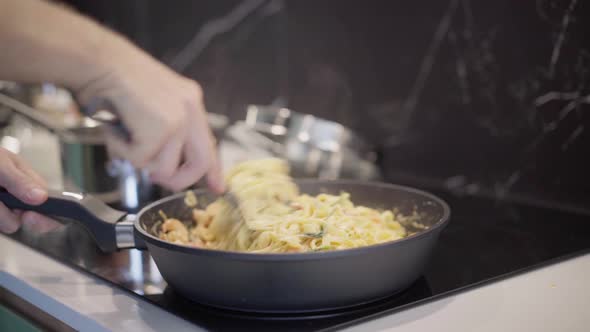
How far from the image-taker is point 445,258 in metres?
0.97

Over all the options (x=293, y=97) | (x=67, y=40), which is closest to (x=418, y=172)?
(x=293, y=97)

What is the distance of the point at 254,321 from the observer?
76 centimetres

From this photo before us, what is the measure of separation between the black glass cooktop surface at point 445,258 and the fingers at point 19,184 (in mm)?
149

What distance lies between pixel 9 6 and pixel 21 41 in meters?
0.05

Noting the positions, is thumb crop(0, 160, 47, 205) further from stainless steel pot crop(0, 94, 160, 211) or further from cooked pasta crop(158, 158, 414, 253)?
stainless steel pot crop(0, 94, 160, 211)

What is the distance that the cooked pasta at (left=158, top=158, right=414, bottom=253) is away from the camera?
2.80 feet

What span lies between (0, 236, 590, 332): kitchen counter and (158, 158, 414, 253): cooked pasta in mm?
131

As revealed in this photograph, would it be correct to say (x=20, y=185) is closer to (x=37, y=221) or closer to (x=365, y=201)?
(x=37, y=221)

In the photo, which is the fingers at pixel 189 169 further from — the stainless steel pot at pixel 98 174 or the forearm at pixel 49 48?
the stainless steel pot at pixel 98 174

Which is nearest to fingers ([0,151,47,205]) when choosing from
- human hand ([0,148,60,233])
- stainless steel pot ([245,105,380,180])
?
human hand ([0,148,60,233])

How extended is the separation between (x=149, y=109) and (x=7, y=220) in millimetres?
403

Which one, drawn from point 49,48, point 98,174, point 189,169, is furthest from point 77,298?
point 98,174

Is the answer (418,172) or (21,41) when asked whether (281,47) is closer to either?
(418,172)

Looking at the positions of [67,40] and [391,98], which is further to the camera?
[391,98]
